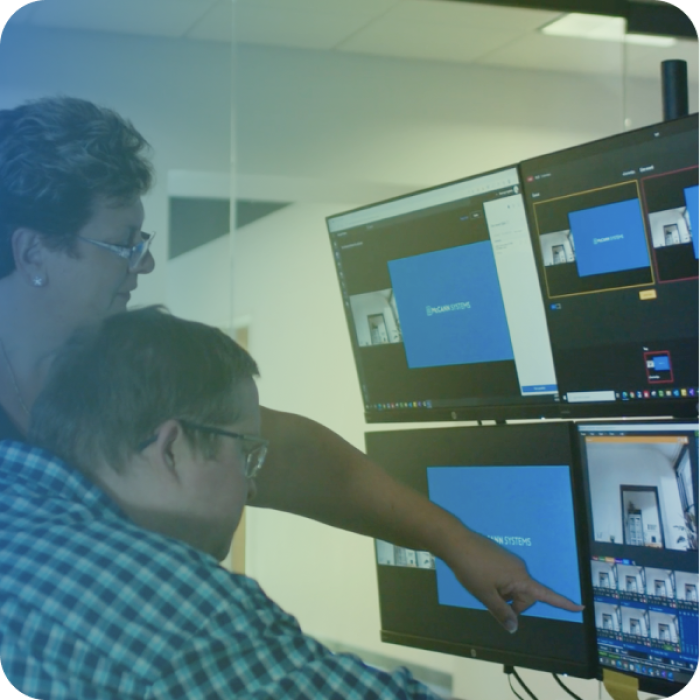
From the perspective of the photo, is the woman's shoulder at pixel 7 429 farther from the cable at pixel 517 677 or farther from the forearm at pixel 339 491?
the cable at pixel 517 677

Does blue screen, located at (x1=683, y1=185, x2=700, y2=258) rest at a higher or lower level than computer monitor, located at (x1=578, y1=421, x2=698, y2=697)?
higher

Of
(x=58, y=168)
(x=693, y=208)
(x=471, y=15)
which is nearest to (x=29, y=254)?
(x=58, y=168)

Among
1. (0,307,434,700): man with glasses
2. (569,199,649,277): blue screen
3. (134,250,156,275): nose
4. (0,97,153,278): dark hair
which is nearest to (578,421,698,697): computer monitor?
(569,199,649,277): blue screen

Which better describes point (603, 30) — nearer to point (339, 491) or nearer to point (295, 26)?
point (295, 26)

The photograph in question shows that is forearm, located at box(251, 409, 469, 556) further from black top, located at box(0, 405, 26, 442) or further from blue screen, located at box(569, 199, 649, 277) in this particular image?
blue screen, located at box(569, 199, 649, 277)

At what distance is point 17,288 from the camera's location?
3.70ft

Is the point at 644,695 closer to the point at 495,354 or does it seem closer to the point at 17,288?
the point at 495,354

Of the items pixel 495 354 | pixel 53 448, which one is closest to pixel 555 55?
pixel 495 354

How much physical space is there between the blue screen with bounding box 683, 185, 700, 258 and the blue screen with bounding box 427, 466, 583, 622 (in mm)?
438

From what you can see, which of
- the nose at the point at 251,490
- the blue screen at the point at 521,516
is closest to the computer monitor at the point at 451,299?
the blue screen at the point at 521,516

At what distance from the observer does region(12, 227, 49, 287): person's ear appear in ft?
3.68

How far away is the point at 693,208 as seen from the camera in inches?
51.9

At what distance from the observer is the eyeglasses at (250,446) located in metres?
1.14

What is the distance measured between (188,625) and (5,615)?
215mm
